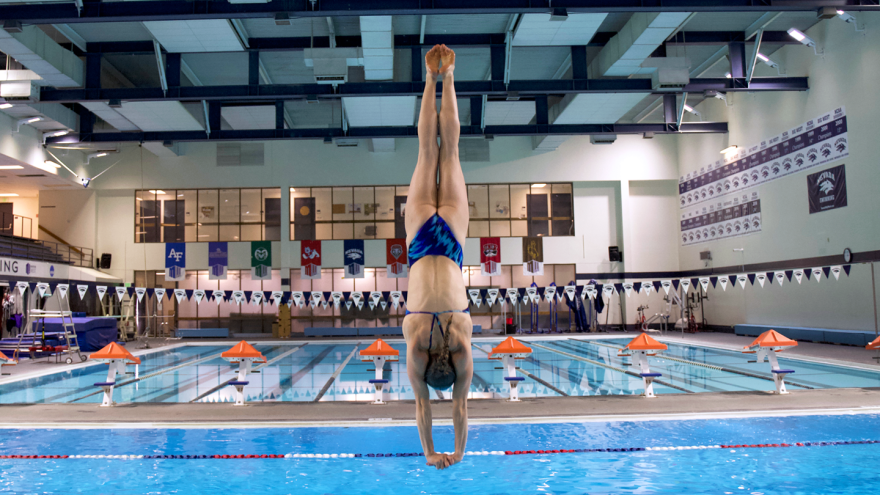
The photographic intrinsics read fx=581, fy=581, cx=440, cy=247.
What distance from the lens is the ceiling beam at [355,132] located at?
1758 centimetres

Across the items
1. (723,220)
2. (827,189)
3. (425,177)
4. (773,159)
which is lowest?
(425,177)

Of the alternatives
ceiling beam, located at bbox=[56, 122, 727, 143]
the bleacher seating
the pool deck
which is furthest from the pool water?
ceiling beam, located at bbox=[56, 122, 727, 143]

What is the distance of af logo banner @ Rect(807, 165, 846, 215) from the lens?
16719 millimetres

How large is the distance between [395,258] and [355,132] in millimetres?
8615

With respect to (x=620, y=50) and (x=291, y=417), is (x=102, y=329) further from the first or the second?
(x=620, y=50)

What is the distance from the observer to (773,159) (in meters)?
19.9

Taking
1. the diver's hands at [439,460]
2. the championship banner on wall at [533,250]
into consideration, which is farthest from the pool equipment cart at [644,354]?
the championship banner on wall at [533,250]

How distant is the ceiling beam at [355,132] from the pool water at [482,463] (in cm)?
1160

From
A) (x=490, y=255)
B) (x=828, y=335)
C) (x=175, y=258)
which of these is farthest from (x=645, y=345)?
(x=175, y=258)

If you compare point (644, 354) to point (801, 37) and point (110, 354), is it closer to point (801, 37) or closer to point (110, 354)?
point (110, 354)

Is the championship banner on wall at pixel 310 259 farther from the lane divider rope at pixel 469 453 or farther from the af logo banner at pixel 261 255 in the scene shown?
the lane divider rope at pixel 469 453

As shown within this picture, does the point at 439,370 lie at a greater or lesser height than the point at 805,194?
lesser

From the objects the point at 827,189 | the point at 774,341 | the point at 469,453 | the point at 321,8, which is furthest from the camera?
the point at 827,189

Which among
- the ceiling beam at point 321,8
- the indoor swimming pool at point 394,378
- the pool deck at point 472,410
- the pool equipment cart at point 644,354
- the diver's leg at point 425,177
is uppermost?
the ceiling beam at point 321,8
